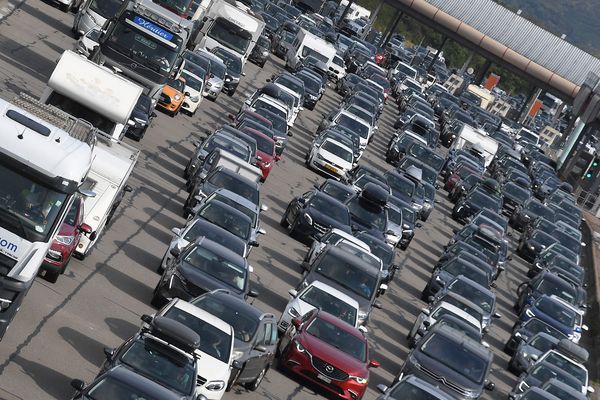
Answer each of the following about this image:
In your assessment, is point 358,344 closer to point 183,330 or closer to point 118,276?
point 118,276

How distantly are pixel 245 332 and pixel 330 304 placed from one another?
590cm

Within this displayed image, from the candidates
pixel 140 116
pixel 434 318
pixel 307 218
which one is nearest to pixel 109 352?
pixel 434 318

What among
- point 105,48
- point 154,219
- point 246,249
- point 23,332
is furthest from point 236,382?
point 105,48

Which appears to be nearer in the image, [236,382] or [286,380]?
[236,382]

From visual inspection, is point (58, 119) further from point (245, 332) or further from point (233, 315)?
point (245, 332)

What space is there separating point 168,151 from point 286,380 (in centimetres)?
1745

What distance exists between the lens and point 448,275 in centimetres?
4281

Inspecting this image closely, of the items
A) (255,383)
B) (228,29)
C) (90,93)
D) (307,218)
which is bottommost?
(255,383)

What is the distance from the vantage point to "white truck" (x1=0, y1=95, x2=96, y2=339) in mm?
19922

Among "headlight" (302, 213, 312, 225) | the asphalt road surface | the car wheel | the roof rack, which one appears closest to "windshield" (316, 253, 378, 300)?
the asphalt road surface

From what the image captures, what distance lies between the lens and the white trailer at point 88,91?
32.8 meters

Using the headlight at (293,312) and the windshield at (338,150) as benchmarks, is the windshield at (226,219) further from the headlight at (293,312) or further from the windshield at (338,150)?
the windshield at (338,150)

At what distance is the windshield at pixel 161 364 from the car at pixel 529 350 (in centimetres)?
2025

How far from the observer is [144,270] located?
98.8 feet
